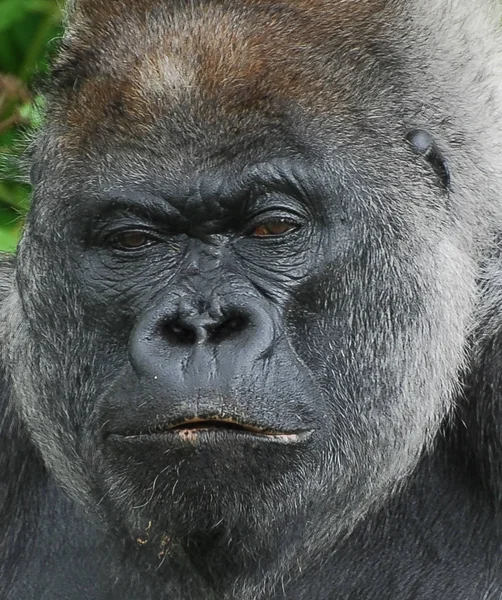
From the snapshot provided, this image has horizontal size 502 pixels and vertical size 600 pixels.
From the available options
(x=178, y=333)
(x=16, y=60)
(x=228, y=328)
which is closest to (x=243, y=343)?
(x=228, y=328)

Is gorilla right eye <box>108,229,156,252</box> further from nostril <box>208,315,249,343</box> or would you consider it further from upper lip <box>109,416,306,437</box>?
upper lip <box>109,416,306,437</box>

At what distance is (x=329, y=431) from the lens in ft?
12.5

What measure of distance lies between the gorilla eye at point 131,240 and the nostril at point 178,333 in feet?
1.29

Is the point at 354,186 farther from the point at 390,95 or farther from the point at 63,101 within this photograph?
the point at 63,101

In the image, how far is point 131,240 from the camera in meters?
3.95

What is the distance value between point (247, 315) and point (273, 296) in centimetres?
17

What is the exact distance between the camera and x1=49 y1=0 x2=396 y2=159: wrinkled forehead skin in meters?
3.88

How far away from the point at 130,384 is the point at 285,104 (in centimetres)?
94

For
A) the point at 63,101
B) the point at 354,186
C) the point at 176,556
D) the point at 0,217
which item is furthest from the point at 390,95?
the point at 0,217

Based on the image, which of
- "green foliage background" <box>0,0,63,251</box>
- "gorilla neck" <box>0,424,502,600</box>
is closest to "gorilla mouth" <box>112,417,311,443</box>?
"gorilla neck" <box>0,424,502,600</box>

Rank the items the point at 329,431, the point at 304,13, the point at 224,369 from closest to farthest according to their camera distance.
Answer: the point at 224,369
the point at 329,431
the point at 304,13

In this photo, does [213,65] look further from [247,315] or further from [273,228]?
[247,315]

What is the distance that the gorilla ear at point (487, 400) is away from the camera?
418cm

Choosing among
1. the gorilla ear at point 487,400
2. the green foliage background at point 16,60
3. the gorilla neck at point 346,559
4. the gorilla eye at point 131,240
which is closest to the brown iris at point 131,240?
the gorilla eye at point 131,240
